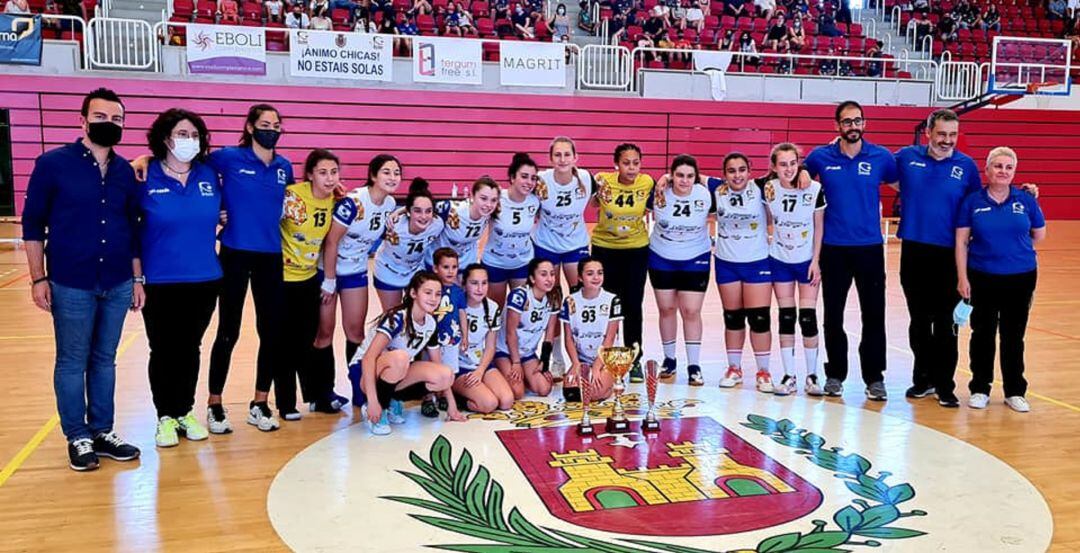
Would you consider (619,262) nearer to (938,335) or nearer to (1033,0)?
(938,335)

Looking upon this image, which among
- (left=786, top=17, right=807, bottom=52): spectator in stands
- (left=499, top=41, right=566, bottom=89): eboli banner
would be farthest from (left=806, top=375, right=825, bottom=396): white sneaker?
(left=786, top=17, right=807, bottom=52): spectator in stands

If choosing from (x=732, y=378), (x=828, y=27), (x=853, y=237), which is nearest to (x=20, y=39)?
(x=732, y=378)

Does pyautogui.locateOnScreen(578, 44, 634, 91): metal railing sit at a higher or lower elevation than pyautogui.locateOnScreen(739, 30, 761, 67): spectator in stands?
lower

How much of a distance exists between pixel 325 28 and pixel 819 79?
9.49m

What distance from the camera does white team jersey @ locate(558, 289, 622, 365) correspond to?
18.4 feet

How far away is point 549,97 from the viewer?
16578mm

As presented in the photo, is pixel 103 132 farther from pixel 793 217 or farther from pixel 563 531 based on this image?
pixel 793 217

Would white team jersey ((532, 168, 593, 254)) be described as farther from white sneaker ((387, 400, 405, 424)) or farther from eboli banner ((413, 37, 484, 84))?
eboli banner ((413, 37, 484, 84))

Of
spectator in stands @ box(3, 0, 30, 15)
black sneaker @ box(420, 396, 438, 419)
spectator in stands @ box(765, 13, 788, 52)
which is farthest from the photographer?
spectator in stands @ box(765, 13, 788, 52)

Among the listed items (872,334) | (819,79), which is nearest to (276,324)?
(872,334)

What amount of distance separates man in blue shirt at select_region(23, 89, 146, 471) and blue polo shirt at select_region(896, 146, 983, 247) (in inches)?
182

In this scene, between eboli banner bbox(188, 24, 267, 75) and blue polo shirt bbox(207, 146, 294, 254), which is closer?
blue polo shirt bbox(207, 146, 294, 254)

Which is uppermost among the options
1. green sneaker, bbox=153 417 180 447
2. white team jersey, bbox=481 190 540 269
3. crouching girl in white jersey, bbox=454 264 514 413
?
white team jersey, bbox=481 190 540 269

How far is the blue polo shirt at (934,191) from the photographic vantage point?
18.2ft
